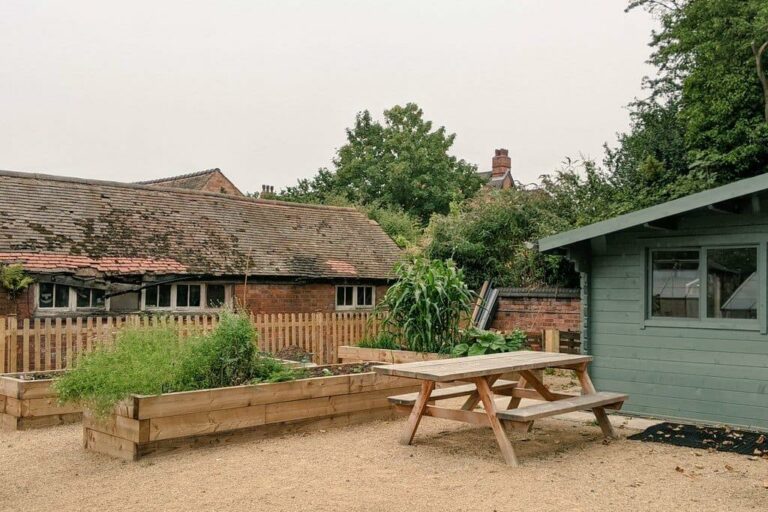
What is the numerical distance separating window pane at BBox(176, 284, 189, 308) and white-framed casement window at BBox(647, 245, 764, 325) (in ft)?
28.5

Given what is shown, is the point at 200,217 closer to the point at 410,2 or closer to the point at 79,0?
the point at 79,0

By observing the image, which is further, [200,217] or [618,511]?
[200,217]

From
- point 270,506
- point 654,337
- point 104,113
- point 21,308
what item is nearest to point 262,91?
point 104,113

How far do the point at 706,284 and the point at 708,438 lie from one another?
183 centimetres

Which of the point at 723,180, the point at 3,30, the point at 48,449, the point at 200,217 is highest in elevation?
the point at 3,30

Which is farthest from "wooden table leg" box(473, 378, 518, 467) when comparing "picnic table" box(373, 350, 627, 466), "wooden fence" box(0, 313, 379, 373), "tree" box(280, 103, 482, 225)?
"tree" box(280, 103, 482, 225)

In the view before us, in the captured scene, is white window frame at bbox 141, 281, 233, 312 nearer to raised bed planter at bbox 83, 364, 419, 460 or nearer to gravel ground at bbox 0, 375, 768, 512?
gravel ground at bbox 0, 375, 768, 512

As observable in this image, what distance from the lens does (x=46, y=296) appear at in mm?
12094

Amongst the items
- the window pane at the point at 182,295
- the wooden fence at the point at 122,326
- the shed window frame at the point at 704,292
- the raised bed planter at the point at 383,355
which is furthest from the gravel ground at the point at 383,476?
the window pane at the point at 182,295

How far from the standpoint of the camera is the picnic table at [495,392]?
6523mm

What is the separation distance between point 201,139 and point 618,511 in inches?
980

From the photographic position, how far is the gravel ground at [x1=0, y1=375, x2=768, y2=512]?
5.37 m

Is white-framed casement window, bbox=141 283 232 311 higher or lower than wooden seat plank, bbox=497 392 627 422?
higher

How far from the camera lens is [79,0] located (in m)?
12.3
